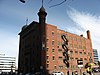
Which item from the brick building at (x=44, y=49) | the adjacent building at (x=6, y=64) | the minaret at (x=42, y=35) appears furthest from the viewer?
the adjacent building at (x=6, y=64)

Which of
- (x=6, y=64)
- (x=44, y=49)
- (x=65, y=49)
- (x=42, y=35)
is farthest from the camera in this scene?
(x=6, y=64)

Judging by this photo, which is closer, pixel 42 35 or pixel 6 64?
pixel 42 35

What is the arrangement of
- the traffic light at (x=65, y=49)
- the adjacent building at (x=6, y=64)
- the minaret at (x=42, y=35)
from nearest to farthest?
the minaret at (x=42, y=35)
the traffic light at (x=65, y=49)
the adjacent building at (x=6, y=64)

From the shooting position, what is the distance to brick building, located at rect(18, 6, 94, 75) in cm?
6036

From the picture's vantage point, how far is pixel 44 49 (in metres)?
60.5

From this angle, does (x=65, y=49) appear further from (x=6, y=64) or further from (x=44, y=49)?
(x=6, y=64)

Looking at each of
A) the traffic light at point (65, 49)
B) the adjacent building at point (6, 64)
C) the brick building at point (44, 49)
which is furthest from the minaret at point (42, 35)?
the adjacent building at point (6, 64)

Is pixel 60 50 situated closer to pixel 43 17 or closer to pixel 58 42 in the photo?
pixel 58 42

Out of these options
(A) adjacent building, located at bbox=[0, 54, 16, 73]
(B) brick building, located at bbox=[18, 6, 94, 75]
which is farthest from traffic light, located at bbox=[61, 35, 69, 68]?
(A) adjacent building, located at bbox=[0, 54, 16, 73]

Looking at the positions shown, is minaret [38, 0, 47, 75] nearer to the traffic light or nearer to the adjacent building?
the traffic light

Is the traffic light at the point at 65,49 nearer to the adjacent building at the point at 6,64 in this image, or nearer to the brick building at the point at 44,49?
the brick building at the point at 44,49

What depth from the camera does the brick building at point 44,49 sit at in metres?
60.4

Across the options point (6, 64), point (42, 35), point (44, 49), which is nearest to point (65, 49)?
point (44, 49)

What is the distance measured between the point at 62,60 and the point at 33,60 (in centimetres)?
1296
